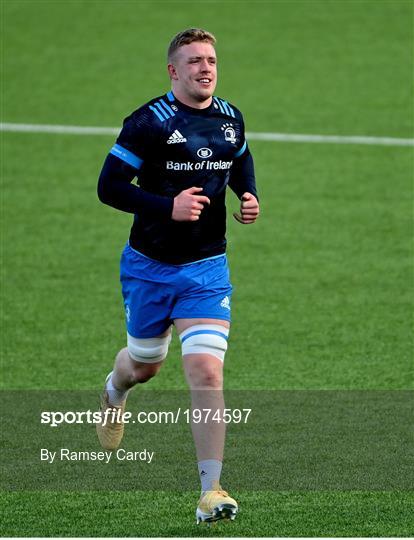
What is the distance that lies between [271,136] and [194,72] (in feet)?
34.7

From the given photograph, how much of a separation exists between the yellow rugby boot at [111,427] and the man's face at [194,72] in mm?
1951

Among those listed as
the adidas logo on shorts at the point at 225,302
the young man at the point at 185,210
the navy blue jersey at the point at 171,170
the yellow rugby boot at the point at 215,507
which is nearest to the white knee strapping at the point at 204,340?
the young man at the point at 185,210

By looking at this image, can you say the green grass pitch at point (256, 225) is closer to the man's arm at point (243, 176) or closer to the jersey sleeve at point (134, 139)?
the man's arm at point (243, 176)

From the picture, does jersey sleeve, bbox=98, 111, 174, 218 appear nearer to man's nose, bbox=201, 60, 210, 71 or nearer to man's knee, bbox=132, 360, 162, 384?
man's nose, bbox=201, 60, 210, 71

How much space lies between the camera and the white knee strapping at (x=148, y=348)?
7.65 m

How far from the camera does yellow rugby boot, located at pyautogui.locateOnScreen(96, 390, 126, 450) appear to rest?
8227mm

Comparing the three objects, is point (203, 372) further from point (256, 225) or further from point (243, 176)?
point (256, 225)

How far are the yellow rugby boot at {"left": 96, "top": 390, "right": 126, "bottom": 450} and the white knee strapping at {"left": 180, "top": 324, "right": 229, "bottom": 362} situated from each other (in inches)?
47.6

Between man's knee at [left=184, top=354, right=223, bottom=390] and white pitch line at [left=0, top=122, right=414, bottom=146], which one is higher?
white pitch line at [left=0, top=122, right=414, bottom=146]

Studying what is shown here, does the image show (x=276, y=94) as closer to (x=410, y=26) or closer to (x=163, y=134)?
(x=410, y=26)

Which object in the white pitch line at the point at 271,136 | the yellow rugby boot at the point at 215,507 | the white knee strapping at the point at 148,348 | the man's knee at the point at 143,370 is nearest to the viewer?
the yellow rugby boot at the point at 215,507

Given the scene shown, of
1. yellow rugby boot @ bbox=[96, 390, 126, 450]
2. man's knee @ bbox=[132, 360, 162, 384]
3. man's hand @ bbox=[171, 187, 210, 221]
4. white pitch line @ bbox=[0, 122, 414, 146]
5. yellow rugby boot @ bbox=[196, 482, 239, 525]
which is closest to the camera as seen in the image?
yellow rugby boot @ bbox=[196, 482, 239, 525]

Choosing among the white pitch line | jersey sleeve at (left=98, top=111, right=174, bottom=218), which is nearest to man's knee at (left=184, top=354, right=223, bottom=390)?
jersey sleeve at (left=98, top=111, right=174, bottom=218)

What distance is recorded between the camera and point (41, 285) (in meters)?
12.4
